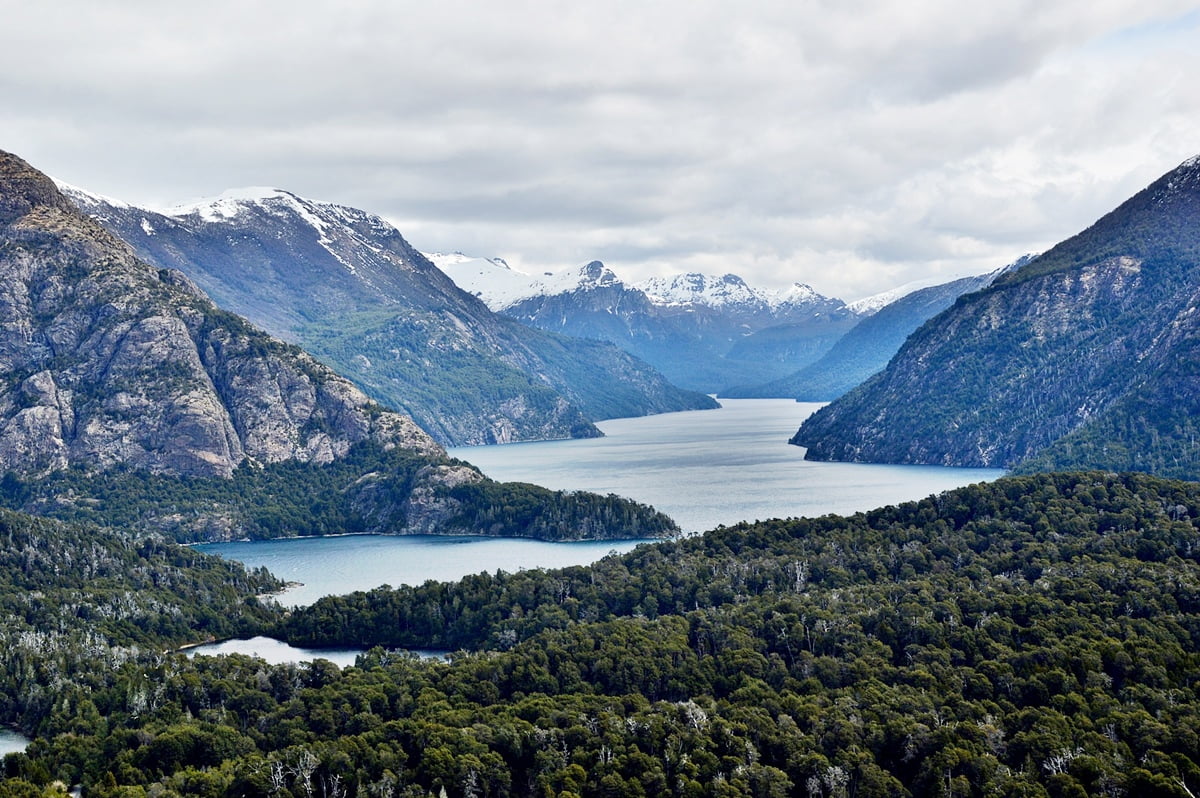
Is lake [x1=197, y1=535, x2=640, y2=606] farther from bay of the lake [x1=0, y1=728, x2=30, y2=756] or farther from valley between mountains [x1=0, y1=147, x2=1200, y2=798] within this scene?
bay of the lake [x1=0, y1=728, x2=30, y2=756]

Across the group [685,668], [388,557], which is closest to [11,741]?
[685,668]

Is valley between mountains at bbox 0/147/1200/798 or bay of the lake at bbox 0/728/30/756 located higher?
valley between mountains at bbox 0/147/1200/798

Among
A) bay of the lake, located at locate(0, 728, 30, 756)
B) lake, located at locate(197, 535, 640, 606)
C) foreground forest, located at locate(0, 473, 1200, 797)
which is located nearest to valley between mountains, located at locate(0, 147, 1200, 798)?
foreground forest, located at locate(0, 473, 1200, 797)

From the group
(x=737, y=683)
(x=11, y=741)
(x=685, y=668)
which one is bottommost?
(x=11, y=741)

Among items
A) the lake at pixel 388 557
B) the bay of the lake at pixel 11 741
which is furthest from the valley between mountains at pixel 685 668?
the lake at pixel 388 557

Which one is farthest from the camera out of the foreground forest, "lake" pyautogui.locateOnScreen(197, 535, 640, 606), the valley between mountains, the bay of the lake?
"lake" pyautogui.locateOnScreen(197, 535, 640, 606)

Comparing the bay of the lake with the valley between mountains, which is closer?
the valley between mountains

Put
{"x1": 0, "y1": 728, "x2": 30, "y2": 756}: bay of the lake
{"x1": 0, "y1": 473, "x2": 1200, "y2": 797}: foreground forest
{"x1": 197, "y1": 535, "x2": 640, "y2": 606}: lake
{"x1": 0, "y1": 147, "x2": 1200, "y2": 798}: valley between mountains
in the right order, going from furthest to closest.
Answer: {"x1": 197, "y1": 535, "x2": 640, "y2": 606}: lake
{"x1": 0, "y1": 728, "x2": 30, "y2": 756}: bay of the lake
{"x1": 0, "y1": 147, "x2": 1200, "y2": 798}: valley between mountains
{"x1": 0, "y1": 473, "x2": 1200, "y2": 797}: foreground forest

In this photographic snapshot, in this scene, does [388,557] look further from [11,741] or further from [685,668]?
[685,668]

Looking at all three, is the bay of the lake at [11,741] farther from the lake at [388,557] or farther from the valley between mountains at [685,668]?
the lake at [388,557]
